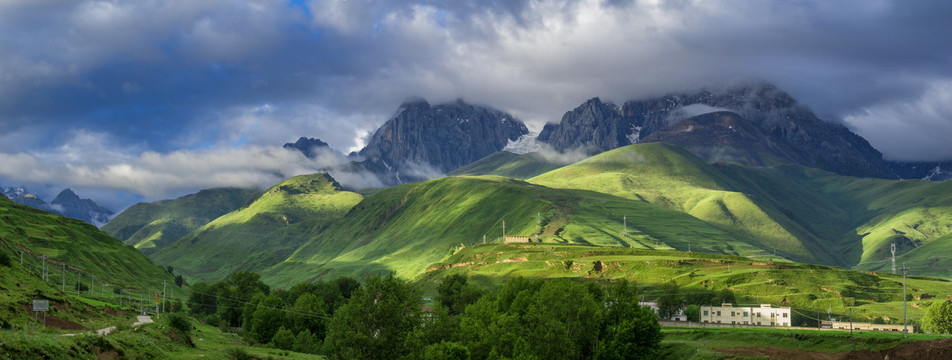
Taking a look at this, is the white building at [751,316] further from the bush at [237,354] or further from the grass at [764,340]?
the bush at [237,354]

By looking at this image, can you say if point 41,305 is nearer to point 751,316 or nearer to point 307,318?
point 307,318

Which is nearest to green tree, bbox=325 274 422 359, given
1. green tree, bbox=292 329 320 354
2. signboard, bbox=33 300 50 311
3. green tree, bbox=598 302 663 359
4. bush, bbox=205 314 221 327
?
green tree, bbox=292 329 320 354

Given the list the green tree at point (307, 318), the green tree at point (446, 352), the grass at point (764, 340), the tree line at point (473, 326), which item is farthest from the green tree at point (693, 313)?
the green tree at point (446, 352)

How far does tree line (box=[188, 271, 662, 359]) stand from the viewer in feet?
320

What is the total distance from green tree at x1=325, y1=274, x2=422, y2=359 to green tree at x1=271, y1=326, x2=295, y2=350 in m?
36.3

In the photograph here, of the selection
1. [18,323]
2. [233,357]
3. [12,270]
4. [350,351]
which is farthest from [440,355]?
[12,270]

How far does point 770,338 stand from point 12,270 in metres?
124

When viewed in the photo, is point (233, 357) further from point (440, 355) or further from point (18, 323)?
point (440, 355)

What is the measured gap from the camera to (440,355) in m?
96.1

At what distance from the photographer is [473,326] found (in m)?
111

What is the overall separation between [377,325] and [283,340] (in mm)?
43955

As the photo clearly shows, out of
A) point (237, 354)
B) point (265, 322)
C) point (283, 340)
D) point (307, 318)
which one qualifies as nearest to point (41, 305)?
point (237, 354)

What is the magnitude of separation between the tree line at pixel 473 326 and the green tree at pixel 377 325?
0.14 metres

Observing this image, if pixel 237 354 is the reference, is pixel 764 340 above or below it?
below
